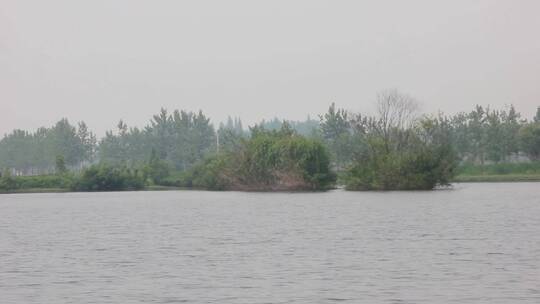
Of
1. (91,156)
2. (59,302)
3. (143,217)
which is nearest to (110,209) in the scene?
(143,217)

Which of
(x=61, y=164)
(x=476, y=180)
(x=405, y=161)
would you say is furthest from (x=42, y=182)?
(x=405, y=161)

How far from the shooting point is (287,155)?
92875 mm

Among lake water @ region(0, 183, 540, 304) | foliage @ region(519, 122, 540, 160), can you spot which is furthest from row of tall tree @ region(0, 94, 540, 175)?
lake water @ region(0, 183, 540, 304)

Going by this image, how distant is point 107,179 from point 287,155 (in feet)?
112

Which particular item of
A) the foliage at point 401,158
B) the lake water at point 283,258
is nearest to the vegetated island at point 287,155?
the foliage at point 401,158

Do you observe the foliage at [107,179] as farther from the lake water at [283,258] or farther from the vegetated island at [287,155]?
the lake water at [283,258]

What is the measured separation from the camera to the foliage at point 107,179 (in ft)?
381

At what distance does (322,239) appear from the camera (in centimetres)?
3488

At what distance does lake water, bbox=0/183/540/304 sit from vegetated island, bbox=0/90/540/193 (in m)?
32.5

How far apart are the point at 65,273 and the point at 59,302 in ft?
17.4

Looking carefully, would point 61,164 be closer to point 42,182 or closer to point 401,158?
point 42,182

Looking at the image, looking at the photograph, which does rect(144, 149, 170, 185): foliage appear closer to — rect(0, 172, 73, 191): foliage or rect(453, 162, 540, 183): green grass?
rect(0, 172, 73, 191): foliage

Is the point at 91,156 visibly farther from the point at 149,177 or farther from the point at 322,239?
the point at 322,239

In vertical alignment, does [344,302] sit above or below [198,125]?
below
